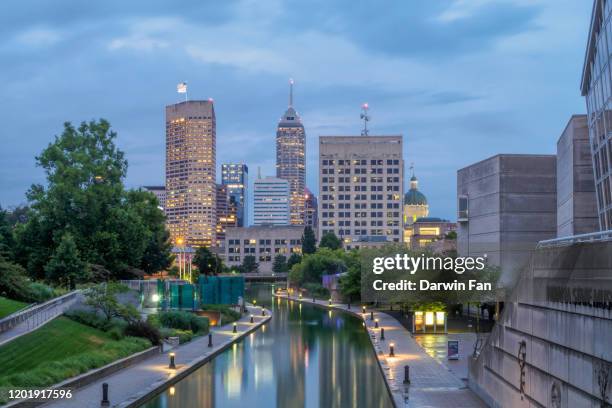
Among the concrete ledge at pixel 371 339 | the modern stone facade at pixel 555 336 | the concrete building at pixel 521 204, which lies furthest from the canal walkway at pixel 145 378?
the concrete building at pixel 521 204

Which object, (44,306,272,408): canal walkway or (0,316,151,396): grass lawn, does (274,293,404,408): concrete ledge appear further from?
(0,316,151,396): grass lawn

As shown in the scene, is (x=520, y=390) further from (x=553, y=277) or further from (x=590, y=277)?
(x=590, y=277)

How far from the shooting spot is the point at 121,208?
60500 millimetres

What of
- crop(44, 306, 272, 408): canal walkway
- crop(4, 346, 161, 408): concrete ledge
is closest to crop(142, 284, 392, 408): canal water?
crop(44, 306, 272, 408): canal walkway

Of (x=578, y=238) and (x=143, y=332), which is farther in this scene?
(x=143, y=332)

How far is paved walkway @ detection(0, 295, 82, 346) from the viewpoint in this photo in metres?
34.6

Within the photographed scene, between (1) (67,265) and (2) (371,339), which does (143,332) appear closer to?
(1) (67,265)

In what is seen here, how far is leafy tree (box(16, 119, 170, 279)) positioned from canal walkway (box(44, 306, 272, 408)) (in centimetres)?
1053

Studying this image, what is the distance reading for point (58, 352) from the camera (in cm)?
3603

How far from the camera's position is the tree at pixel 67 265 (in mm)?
52688

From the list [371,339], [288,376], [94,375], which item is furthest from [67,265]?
[371,339]

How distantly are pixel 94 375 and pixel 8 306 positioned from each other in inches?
344

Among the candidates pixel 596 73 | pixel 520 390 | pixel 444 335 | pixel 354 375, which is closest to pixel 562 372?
pixel 520 390

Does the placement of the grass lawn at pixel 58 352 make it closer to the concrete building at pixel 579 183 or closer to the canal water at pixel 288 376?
the canal water at pixel 288 376
